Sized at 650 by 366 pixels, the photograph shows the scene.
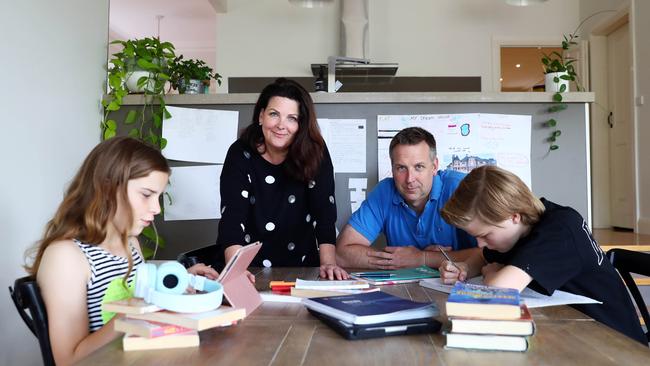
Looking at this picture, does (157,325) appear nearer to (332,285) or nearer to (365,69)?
(332,285)

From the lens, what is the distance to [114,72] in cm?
253

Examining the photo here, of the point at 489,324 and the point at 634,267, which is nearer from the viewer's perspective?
the point at 489,324

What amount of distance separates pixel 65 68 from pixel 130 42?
0.42 metres

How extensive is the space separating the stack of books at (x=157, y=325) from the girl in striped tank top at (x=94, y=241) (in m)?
0.17

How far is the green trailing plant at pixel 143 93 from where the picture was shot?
251 cm

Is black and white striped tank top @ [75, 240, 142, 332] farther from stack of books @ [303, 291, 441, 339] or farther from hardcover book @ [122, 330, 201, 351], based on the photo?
stack of books @ [303, 291, 441, 339]

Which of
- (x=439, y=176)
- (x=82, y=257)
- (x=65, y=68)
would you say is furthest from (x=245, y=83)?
(x=82, y=257)

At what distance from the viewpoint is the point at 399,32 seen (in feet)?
20.1

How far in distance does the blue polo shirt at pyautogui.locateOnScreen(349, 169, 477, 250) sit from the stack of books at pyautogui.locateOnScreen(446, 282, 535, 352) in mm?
1130

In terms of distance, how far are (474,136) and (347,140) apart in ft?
1.94

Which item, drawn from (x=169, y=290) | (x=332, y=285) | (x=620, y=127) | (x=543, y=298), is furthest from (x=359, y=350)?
(x=620, y=127)

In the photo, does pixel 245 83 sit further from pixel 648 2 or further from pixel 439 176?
pixel 439 176

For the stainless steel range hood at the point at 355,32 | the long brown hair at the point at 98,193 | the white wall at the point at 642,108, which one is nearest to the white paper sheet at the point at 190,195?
the long brown hair at the point at 98,193

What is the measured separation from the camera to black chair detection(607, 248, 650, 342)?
4.73 ft
